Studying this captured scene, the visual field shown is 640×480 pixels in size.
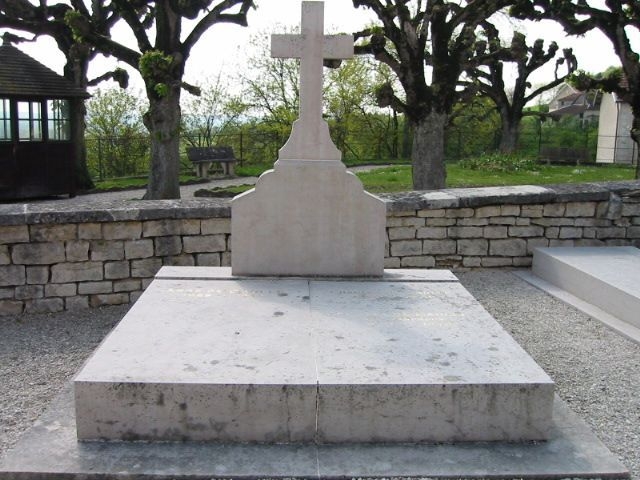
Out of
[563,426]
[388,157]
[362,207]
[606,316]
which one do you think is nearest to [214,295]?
[362,207]

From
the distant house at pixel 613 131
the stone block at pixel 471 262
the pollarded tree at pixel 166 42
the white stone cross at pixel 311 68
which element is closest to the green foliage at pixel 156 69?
the pollarded tree at pixel 166 42

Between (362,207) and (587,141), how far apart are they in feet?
Result: 111

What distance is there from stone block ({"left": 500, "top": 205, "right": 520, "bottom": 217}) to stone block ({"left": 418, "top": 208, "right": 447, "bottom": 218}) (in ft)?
2.21

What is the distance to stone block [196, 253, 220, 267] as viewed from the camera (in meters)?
6.64

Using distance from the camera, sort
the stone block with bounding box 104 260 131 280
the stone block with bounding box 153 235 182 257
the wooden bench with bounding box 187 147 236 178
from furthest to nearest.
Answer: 1. the wooden bench with bounding box 187 147 236 178
2. the stone block with bounding box 153 235 182 257
3. the stone block with bounding box 104 260 131 280

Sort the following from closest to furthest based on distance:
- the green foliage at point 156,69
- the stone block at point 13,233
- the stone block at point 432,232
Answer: the stone block at point 13,233
the stone block at point 432,232
the green foliage at point 156,69

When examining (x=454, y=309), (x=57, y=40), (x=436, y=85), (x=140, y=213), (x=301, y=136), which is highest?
(x=57, y=40)

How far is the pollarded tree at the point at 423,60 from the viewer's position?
521 inches

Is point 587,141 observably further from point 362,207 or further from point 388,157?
point 362,207

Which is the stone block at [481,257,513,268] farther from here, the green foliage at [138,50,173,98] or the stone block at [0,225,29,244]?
the green foliage at [138,50,173,98]

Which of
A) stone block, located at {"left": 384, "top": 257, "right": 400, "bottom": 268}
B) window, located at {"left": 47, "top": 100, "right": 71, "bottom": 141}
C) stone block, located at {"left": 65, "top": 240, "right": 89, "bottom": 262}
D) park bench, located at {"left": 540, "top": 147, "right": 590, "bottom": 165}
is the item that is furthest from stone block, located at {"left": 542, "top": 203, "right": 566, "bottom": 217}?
park bench, located at {"left": 540, "top": 147, "right": 590, "bottom": 165}

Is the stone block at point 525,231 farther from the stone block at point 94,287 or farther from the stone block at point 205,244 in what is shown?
the stone block at point 94,287

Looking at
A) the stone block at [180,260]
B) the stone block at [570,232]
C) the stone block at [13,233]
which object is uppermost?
the stone block at [13,233]

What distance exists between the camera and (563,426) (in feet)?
12.3
